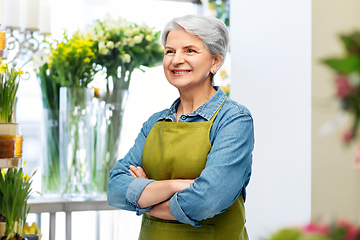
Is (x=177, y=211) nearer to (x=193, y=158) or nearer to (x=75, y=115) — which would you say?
(x=193, y=158)

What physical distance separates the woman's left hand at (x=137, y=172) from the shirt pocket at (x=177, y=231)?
15cm

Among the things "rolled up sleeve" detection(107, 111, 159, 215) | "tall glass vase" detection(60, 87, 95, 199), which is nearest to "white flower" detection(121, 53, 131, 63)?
"tall glass vase" detection(60, 87, 95, 199)

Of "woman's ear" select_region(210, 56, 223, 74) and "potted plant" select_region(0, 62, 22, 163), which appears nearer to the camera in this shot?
"potted plant" select_region(0, 62, 22, 163)

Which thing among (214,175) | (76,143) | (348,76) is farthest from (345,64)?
(76,143)

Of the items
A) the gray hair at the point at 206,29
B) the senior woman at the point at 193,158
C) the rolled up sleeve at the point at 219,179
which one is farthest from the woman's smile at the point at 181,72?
the rolled up sleeve at the point at 219,179

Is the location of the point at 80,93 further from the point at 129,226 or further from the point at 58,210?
the point at 129,226

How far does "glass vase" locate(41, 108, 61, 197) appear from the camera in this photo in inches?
85.0

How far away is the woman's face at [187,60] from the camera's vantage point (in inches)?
46.9

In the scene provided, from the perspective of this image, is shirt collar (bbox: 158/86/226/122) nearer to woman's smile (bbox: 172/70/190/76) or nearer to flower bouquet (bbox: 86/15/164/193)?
woman's smile (bbox: 172/70/190/76)

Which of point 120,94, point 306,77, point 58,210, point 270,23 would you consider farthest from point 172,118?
point 58,210

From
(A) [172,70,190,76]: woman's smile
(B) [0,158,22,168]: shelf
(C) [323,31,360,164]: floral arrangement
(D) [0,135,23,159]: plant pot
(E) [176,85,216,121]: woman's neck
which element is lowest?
(B) [0,158,22,168]: shelf

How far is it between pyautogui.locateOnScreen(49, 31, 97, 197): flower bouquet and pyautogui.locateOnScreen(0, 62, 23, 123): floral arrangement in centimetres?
88

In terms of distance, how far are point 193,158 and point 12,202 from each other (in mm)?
608

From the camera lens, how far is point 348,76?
7.8 inches
